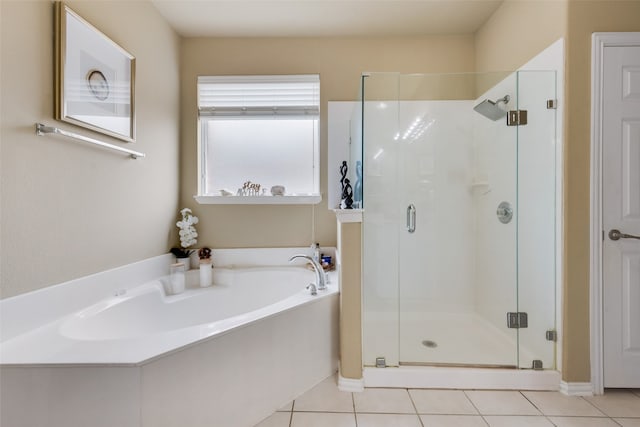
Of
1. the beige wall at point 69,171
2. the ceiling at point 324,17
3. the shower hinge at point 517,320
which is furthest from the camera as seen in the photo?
the ceiling at point 324,17

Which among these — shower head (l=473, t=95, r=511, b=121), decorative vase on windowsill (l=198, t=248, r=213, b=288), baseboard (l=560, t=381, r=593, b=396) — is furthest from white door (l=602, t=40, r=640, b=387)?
decorative vase on windowsill (l=198, t=248, r=213, b=288)

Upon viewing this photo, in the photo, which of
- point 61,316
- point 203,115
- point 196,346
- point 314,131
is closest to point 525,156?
point 314,131

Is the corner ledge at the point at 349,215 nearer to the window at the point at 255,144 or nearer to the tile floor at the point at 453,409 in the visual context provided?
the window at the point at 255,144

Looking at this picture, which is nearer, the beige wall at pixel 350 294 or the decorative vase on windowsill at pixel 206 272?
the beige wall at pixel 350 294

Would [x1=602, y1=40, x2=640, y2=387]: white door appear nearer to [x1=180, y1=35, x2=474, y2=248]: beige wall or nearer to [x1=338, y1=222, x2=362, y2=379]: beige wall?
[x1=180, y1=35, x2=474, y2=248]: beige wall

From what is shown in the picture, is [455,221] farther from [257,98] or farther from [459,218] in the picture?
[257,98]

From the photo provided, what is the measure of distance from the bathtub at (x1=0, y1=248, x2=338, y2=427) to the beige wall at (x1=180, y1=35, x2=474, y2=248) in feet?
2.01

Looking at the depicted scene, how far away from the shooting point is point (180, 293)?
2076 mm

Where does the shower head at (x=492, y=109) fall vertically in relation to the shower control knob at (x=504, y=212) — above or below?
above

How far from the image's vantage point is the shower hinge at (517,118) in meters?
1.78

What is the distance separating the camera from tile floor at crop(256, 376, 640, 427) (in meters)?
1.37

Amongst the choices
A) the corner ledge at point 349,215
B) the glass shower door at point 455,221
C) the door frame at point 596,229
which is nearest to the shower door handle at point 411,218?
the glass shower door at point 455,221

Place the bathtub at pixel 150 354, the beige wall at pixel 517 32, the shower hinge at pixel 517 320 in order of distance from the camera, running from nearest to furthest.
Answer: the bathtub at pixel 150 354 → the beige wall at pixel 517 32 → the shower hinge at pixel 517 320

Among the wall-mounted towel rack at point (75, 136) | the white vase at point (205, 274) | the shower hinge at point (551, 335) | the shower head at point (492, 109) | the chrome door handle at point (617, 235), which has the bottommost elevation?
the shower hinge at point (551, 335)
